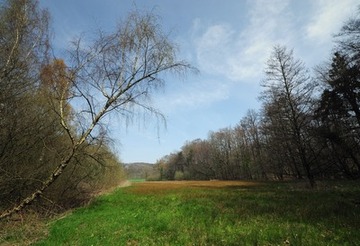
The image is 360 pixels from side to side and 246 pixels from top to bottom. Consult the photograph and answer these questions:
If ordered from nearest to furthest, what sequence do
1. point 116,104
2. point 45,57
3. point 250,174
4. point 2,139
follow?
point 116,104
point 2,139
point 45,57
point 250,174

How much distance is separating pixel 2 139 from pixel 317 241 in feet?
37.0

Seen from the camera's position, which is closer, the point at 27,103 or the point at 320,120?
the point at 27,103

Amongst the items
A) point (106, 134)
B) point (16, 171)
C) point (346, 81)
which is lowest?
point (16, 171)

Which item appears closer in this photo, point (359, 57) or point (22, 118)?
point (22, 118)

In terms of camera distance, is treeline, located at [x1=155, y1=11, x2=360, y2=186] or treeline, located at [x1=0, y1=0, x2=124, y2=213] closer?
treeline, located at [x1=0, y1=0, x2=124, y2=213]

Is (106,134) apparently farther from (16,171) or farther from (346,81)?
(346,81)

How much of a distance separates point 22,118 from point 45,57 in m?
2.93

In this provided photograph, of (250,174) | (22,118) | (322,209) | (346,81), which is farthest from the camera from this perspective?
(250,174)

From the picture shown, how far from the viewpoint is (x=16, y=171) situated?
472 inches

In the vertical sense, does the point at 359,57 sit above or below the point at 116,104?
above

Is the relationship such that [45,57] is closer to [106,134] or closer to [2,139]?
[2,139]

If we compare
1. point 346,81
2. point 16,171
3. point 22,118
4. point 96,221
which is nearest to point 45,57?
point 22,118

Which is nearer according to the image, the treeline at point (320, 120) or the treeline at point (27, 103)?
the treeline at point (27, 103)

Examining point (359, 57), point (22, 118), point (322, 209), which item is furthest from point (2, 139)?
point (359, 57)
